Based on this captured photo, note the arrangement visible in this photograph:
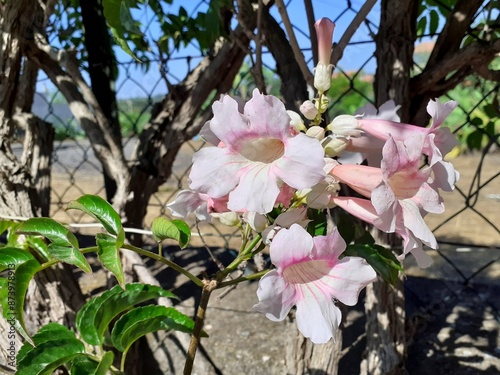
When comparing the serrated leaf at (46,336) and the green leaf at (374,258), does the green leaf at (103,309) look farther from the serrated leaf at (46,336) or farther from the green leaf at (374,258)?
the green leaf at (374,258)

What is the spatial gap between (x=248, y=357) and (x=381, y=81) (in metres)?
0.69

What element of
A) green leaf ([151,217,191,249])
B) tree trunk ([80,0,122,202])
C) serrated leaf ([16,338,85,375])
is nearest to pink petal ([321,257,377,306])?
green leaf ([151,217,191,249])

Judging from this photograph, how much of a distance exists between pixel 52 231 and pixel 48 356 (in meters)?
0.16

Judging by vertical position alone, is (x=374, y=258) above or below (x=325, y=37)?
below

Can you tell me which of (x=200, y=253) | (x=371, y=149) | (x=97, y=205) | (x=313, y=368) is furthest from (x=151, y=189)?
(x=371, y=149)

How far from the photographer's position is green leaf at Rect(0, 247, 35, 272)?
2.25 feet

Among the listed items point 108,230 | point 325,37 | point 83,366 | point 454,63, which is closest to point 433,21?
point 454,63

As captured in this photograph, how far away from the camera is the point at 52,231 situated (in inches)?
26.4

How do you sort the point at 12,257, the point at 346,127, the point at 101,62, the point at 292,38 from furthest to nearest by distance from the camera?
the point at 101,62 < the point at 292,38 < the point at 12,257 < the point at 346,127

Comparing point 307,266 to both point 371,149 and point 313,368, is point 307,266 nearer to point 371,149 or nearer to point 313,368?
point 371,149

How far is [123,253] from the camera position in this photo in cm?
123

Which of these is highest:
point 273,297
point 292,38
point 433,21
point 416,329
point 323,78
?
point 433,21

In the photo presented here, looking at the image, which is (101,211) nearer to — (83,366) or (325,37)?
(83,366)

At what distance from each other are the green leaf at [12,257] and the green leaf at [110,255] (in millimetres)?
132
